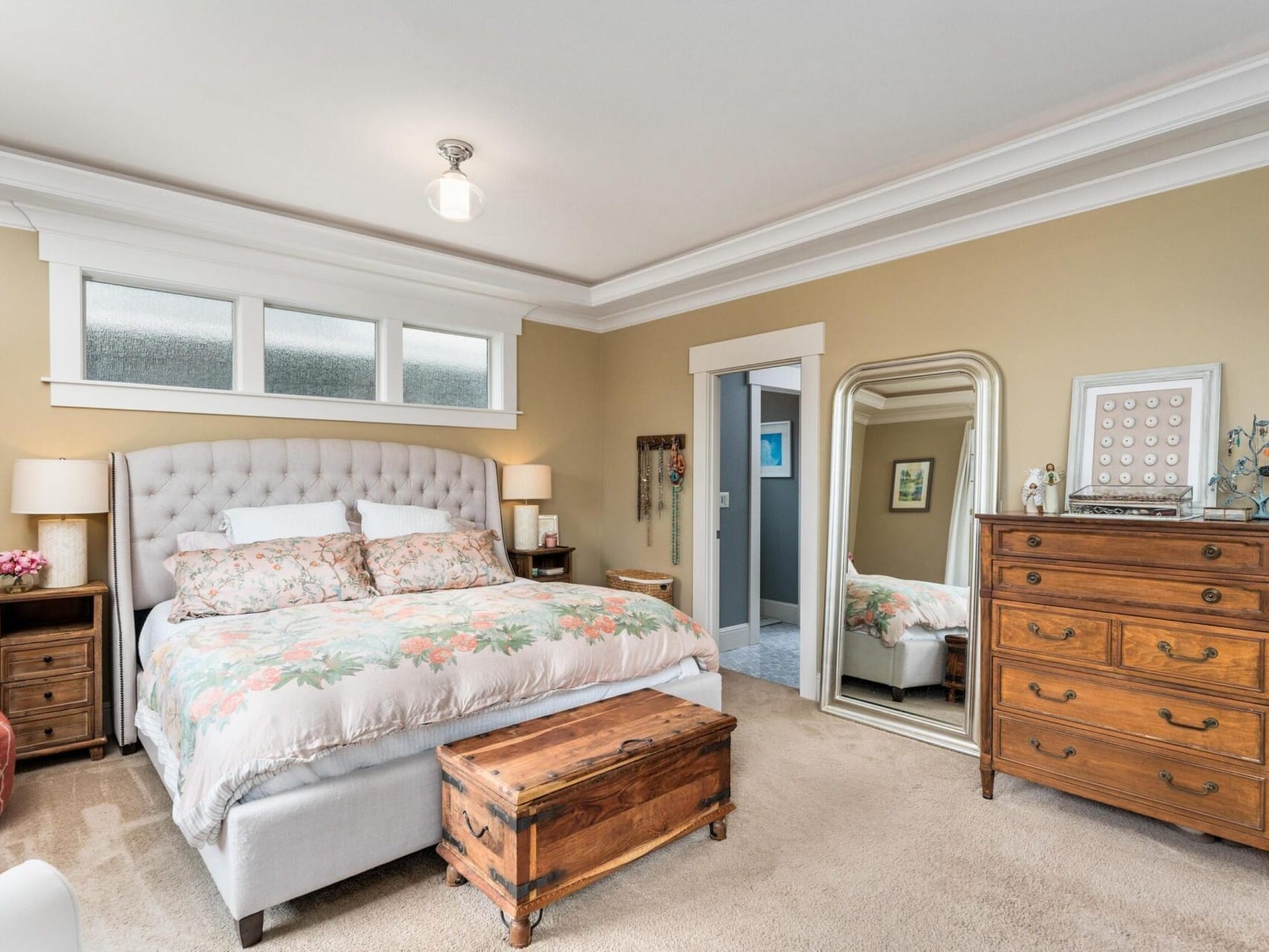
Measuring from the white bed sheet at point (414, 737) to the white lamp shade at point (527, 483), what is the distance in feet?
6.60

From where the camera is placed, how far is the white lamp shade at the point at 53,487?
3.06 metres

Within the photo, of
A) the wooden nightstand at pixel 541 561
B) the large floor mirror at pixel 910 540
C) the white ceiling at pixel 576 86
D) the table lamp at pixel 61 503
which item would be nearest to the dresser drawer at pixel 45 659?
the table lamp at pixel 61 503

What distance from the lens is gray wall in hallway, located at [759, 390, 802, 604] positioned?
20.3 ft

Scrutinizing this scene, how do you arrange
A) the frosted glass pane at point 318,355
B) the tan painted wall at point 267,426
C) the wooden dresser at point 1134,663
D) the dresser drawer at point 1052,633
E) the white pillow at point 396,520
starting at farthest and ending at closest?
the frosted glass pane at point 318,355
the white pillow at point 396,520
the tan painted wall at point 267,426
the dresser drawer at point 1052,633
the wooden dresser at point 1134,663

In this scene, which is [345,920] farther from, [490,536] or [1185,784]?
[1185,784]

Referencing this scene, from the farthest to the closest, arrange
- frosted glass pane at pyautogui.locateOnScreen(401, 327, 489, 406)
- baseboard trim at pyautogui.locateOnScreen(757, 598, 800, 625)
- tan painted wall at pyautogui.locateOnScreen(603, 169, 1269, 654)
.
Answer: baseboard trim at pyautogui.locateOnScreen(757, 598, 800, 625)
frosted glass pane at pyautogui.locateOnScreen(401, 327, 489, 406)
tan painted wall at pyautogui.locateOnScreen(603, 169, 1269, 654)

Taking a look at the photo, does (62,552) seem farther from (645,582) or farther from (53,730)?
(645,582)

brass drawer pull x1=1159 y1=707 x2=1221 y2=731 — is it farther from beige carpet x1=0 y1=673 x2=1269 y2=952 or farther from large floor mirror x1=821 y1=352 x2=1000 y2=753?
Result: large floor mirror x1=821 y1=352 x2=1000 y2=753

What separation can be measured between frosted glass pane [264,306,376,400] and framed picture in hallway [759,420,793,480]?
11.2 ft

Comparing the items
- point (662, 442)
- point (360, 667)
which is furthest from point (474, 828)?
point (662, 442)

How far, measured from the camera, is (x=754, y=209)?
11.9ft

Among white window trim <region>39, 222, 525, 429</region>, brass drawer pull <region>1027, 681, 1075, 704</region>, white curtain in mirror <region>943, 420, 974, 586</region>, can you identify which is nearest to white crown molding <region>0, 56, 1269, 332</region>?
white window trim <region>39, 222, 525, 429</region>

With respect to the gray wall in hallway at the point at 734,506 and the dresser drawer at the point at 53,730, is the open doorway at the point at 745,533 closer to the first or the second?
the gray wall in hallway at the point at 734,506

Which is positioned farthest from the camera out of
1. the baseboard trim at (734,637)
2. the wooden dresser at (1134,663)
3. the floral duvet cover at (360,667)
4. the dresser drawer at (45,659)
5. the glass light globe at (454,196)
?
the baseboard trim at (734,637)
